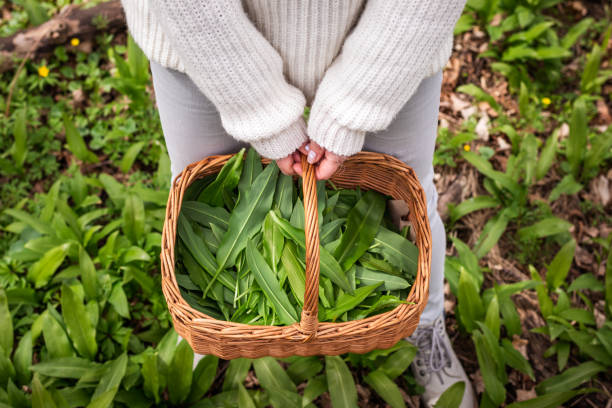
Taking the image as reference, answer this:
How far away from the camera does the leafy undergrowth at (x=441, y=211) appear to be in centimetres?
171

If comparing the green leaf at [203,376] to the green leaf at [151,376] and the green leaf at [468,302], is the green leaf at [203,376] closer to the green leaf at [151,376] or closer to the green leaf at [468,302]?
the green leaf at [151,376]

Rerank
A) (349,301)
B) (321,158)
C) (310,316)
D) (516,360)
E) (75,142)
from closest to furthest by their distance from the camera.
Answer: (310,316), (321,158), (349,301), (516,360), (75,142)

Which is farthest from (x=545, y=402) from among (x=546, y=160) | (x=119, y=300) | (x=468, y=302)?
(x=119, y=300)

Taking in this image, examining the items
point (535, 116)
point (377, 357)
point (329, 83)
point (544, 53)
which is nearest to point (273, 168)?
point (329, 83)

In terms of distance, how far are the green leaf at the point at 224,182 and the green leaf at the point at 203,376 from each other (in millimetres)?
584

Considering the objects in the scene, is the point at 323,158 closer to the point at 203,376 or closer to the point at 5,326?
the point at 203,376

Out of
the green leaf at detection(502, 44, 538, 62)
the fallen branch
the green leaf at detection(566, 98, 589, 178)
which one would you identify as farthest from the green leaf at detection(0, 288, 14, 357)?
the green leaf at detection(502, 44, 538, 62)

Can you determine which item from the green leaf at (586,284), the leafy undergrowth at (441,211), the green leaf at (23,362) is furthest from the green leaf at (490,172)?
the green leaf at (23,362)

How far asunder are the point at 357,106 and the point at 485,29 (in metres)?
2.20

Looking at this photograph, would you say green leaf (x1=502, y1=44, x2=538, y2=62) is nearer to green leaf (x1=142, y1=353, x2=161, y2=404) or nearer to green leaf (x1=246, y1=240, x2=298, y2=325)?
green leaf (x1=246, y1=240, x2=298, y2=325)

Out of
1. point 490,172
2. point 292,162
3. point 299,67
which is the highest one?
point 299,67

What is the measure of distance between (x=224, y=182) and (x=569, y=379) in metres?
1.51

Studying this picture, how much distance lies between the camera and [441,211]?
2.33 metres

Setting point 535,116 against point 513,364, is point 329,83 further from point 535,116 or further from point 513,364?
point 535,116
